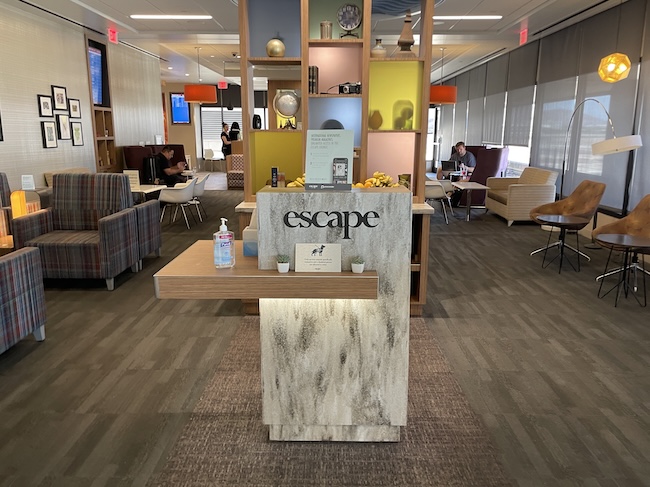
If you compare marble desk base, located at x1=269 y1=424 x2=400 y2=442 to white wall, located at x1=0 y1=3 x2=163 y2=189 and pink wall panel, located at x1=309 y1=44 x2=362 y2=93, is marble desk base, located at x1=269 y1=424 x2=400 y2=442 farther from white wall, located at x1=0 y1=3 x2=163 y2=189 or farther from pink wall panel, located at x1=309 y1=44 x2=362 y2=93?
white wall, located at x1=0 y1=3 x2=163 y2=189

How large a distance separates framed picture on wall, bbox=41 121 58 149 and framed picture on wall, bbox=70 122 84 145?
50 cm

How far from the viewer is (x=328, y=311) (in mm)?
2373

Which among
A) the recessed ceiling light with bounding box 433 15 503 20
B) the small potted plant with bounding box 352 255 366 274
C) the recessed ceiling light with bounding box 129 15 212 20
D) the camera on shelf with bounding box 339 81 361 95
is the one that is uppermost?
the recessed ceiling light with bounding box 433 15 503 20

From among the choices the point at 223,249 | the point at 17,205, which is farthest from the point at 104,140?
the point at 223,249

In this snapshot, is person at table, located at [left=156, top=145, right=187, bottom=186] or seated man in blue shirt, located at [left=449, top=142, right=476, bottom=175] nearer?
person at table, located at [left=156, top=145, right=187, bottom=186]

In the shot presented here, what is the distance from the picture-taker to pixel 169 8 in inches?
267

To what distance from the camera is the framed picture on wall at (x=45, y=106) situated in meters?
6.86

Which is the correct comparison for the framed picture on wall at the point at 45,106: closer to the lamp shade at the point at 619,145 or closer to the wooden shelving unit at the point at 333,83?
the wooden shelving unit at the point at 333,83

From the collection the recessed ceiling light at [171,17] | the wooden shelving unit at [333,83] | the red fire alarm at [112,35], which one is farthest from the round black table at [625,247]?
the red fire alarm at [112,35]

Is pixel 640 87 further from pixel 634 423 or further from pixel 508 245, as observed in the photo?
pixel 634 423

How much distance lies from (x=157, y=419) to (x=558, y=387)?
7.84ft

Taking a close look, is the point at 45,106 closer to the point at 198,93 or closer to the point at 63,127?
the point at 63,127

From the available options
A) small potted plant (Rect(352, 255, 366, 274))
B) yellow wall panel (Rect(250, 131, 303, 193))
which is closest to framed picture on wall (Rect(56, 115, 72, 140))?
yellow wall panel (Rect(250, 131, 303, 193))

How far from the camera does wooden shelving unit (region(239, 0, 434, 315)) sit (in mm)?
4211
